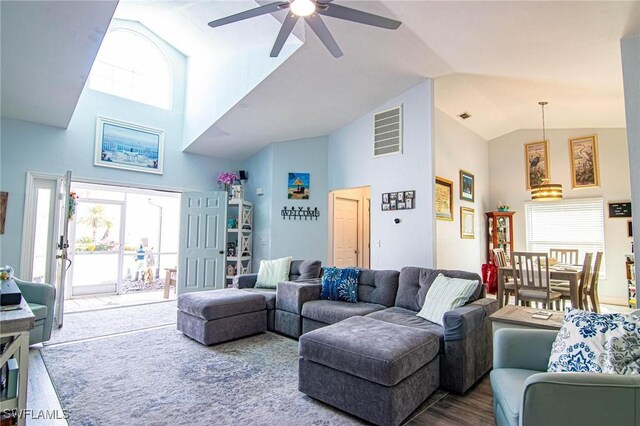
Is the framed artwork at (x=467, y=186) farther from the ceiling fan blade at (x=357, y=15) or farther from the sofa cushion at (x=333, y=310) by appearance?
the ceiling fan blade at (x=357, y=15)

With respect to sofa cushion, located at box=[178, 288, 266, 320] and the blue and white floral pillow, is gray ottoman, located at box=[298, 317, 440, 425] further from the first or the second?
sofa cushion, located at box=[178, 288, 266, 320]

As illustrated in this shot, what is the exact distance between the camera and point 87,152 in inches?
198

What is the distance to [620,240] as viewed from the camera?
19.1ft

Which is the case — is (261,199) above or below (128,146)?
below

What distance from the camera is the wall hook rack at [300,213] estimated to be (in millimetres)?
6051

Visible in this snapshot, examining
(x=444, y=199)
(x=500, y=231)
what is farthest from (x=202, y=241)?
A: (x=500, y=231)

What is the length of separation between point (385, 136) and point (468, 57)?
1.62 metres

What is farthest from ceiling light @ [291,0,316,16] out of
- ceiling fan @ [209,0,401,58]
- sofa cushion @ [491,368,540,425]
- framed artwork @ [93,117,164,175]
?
framed artwork @ [93,117,164,175]

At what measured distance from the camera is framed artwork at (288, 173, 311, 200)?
6.09 metres

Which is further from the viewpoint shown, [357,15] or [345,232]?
[345,232]

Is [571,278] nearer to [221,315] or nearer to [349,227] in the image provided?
[349,227]

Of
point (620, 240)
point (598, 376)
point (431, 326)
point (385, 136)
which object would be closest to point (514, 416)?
point (598, 376)

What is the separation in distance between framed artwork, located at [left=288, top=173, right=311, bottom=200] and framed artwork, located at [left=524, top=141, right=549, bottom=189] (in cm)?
467

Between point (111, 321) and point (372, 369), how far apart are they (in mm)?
4055
